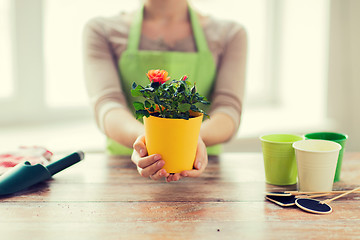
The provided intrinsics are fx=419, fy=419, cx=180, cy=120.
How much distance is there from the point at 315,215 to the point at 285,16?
208 cm

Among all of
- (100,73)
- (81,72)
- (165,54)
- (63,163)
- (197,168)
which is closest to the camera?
(197,168)

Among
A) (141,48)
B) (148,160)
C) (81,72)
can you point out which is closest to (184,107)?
(148,160)

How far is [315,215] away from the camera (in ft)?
2.78

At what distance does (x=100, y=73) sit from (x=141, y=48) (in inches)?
8.5

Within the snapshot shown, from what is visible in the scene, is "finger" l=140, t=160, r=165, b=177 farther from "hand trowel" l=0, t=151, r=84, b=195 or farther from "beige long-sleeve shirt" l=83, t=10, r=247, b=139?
"beige long-sleeve shirt" l=83, t=10, r=247, b=139

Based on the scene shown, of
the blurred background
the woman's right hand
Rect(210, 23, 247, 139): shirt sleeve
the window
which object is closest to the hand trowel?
the woman's right hand

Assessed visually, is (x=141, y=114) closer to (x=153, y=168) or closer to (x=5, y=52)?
(x=153, y=168)

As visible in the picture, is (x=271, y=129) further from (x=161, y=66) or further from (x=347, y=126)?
(x=161, y=66)

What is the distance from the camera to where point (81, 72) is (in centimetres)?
246

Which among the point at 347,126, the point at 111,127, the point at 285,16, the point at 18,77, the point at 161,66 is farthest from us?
the point at 285,16

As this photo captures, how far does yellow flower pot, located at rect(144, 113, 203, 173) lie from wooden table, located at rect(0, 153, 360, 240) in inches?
3.3

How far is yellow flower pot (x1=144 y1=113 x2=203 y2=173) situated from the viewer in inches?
35.5

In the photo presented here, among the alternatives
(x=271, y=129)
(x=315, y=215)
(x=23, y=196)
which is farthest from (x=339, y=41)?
(x=23, y=196)

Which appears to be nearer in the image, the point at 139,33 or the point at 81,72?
the point at 139,33
